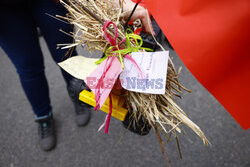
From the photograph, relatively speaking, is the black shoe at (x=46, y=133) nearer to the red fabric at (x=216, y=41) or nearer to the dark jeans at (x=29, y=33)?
the dark jeans at (x=29, y=33)

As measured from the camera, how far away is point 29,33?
85 centimetres

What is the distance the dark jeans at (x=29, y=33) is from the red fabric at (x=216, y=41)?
57 cm

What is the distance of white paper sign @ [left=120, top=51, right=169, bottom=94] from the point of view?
0.44 m

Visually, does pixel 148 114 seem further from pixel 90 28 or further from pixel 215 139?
pixel 215 139

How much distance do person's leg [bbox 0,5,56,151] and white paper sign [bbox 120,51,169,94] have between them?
0.65 meters

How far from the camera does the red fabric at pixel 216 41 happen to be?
370mm

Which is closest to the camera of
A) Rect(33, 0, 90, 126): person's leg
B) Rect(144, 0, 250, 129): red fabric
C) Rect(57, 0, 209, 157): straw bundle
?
Rect(144, 0, 250, 129): red fabric

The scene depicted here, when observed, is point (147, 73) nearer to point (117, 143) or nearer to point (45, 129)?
point (117, 143)

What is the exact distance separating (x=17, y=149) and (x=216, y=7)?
1415mm

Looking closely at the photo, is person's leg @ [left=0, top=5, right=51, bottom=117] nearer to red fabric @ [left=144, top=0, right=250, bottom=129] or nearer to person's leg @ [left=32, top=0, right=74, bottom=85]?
person's leg @ [left=32, top=0, right=74, bottom=85]

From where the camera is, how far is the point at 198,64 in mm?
407

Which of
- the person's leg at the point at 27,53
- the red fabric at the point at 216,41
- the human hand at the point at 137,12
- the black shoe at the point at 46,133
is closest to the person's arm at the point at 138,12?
the human hand at the point at 137,12

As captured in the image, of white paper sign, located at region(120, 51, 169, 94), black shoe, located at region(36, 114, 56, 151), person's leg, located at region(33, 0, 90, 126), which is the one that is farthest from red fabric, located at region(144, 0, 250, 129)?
black shoe, located at region(36, 114, 56, 151)

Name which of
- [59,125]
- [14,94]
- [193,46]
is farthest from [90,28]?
[14,94]
